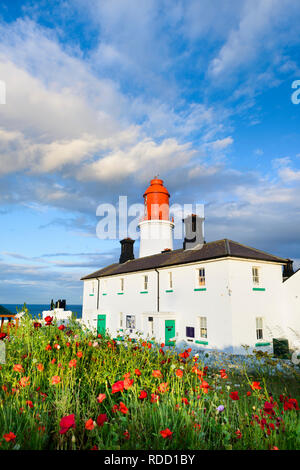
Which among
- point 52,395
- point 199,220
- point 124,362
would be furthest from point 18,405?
point 199,220

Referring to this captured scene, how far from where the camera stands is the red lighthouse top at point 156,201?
3045 centimetres

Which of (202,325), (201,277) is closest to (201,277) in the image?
(201,277)

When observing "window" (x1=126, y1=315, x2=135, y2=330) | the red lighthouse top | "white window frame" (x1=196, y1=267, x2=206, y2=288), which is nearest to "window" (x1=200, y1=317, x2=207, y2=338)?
"white window frame" (x1=196, y1=267, x2=206, y2=288)

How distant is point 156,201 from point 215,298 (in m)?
16.4

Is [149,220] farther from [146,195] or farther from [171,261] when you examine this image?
[171,261]

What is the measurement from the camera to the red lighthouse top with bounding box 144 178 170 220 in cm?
3045

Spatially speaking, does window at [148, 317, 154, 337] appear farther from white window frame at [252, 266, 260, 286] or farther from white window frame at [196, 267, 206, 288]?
white window frame at [252, 266, 260, 286]

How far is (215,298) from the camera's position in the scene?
55.6ft

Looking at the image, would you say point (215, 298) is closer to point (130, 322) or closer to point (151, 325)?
point (151, 325)

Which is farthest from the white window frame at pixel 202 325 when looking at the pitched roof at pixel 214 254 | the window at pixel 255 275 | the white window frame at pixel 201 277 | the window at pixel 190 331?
the window at pixel 255 275

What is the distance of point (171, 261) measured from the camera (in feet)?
67.8

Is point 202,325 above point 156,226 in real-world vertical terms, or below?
below
